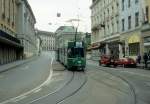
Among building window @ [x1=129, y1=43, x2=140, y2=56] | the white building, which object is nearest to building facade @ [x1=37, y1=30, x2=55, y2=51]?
the white building

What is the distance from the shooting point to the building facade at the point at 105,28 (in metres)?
65.1

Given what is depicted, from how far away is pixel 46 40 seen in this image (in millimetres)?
192500

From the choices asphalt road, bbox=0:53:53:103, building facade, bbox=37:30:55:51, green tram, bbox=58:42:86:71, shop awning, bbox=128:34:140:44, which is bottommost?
asphalt road, bbox=0:53:53:103

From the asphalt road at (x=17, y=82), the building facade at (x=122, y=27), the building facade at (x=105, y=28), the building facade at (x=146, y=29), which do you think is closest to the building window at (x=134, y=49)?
the building facade at (x=122, y=27)

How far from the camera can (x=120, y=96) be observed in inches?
672

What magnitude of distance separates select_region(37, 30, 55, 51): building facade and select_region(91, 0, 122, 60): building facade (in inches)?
3690

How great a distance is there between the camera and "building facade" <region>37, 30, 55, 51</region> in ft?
607

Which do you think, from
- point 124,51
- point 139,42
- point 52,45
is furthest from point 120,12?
point 52,45

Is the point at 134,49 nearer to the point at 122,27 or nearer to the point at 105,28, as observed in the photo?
the point at 122,27

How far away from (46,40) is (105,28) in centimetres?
11942

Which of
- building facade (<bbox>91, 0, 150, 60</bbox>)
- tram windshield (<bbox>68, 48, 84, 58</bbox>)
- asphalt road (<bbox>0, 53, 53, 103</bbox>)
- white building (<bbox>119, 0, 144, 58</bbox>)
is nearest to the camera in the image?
asphalt road (<bbox>0, 53, 53, 103</bbox>)

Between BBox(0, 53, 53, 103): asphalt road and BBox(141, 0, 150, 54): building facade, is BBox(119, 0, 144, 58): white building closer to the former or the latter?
BBox(141, 0, 150, 54): building facade

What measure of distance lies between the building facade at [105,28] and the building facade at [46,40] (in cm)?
9372

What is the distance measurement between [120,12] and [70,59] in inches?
1003
